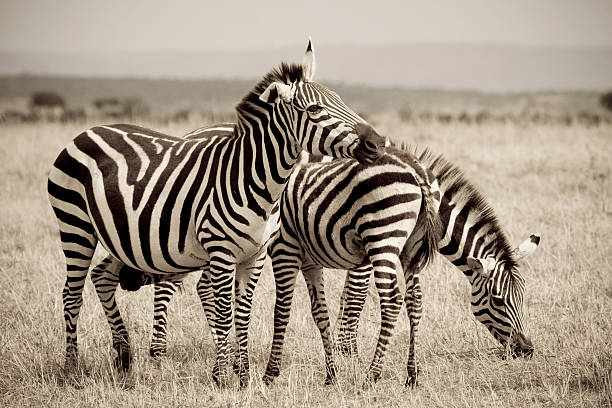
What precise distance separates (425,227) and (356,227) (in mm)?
646

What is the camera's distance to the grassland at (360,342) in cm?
635

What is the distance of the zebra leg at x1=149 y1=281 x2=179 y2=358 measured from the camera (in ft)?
24.5

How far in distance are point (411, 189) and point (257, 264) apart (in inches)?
58.6

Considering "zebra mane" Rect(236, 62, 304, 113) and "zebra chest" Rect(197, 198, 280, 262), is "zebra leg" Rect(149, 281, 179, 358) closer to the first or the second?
"zebra chest" Rect(197, 198, 280, 262)

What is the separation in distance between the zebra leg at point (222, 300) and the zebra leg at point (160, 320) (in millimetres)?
916

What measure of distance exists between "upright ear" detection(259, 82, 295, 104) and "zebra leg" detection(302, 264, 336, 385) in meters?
1.91

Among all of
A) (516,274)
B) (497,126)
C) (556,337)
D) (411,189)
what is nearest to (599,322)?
(556,337)

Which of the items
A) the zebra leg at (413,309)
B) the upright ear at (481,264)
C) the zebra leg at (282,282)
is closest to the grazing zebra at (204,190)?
the zebra leg at (282,282)

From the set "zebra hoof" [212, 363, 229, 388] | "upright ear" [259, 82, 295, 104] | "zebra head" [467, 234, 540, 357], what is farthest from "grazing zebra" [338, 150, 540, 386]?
"zebra hoof" [212, 363, 229, 388]

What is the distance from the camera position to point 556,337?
7418 mm

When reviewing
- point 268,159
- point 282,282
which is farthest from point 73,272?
point 268,159

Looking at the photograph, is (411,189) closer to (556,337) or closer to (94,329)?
(556,337)

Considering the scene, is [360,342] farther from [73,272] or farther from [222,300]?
[73,272]

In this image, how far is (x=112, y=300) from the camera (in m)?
7.42
